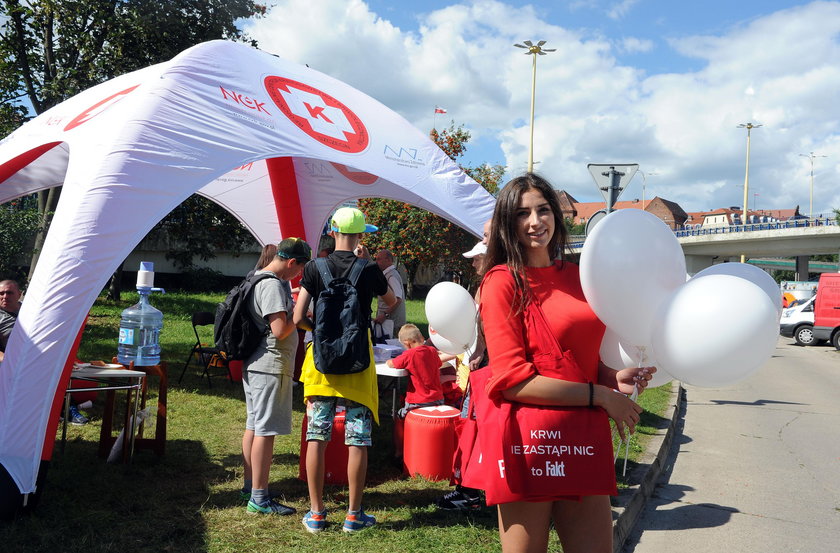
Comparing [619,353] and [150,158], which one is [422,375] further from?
[619,353]

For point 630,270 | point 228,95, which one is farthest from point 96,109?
point 630,270

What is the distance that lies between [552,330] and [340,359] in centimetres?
202

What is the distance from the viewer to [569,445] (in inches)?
81.3

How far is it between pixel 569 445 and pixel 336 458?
325 cm

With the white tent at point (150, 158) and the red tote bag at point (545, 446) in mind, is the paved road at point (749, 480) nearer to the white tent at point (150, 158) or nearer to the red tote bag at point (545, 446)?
the red tote bag at point (545, 446)

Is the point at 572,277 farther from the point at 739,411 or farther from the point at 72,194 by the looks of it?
the point at 739,411

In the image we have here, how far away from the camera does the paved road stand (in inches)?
182

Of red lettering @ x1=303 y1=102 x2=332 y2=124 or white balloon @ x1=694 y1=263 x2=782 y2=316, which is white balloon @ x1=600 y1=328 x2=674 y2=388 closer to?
white balloon @ x1=694 y1=263 x2=782 y2=316

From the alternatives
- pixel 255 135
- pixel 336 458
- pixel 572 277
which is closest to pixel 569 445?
pixel 572 277

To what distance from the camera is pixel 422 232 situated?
25.9 m

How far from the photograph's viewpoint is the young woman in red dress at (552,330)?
2.06 m

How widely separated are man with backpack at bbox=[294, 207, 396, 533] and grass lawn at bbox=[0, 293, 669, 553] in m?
0.27

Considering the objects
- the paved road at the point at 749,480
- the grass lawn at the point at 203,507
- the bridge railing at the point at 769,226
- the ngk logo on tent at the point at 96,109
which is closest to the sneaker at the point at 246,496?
the grass lawn at the point at 203,507

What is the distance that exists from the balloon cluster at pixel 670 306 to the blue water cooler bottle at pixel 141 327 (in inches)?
170
